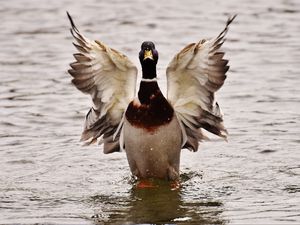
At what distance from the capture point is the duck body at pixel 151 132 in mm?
8938

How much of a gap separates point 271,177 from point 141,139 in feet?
4.12

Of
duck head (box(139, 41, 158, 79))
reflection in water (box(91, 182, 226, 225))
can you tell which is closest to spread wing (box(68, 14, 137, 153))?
duck head (box(139, 41, 158, 79))

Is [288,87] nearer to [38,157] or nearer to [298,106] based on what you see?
[298,106]

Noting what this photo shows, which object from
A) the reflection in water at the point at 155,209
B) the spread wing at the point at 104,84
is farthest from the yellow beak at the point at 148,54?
the reflection in water at the point at 155,209

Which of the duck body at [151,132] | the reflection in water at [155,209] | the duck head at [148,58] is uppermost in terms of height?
the duck head at [148,58]

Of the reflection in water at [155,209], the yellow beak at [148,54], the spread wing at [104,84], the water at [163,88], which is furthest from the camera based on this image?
the spread wing at [104,84]

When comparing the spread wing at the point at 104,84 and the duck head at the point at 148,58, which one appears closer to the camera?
the duck head at the point at 148,58

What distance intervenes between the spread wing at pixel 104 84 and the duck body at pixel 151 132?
0.96ft

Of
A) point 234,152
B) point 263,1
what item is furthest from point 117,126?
point 263,1

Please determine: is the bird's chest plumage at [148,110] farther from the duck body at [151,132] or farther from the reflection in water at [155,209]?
the reflection in water at [155,209]

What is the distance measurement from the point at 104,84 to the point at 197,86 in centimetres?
84

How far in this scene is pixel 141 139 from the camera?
8977mm

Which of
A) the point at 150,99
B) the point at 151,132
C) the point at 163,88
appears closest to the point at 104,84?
the point at 150,99

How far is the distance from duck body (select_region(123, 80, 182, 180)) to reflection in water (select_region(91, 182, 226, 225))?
10.4 inches
